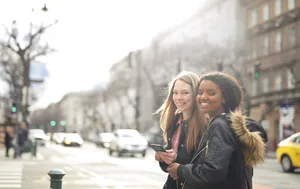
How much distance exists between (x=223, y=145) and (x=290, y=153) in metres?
18.7

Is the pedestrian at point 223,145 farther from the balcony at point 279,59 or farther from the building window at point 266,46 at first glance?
the building window at point 266,46

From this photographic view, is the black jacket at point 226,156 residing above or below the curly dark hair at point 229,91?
below

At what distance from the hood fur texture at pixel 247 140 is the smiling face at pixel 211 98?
0.16 meters

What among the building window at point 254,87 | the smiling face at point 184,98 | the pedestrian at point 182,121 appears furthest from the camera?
the building window at point 254,87

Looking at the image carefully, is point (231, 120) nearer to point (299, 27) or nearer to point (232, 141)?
point (232, 141)

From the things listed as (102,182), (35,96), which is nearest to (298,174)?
(102,182)

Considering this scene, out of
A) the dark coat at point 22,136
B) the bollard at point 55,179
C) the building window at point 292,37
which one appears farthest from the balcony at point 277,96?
the bollard at point 55,179

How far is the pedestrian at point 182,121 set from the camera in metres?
4.64

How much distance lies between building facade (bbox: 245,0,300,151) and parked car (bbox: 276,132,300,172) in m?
18.0

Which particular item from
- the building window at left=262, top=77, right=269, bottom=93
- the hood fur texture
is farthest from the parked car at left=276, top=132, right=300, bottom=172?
the building window at left=262, top=77, right=269, bottom=93

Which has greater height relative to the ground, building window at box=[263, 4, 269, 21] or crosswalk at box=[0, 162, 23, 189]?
building window at box=[263, 4, 269, 21]

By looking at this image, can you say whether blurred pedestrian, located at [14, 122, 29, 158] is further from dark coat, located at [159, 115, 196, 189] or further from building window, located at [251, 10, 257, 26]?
dark coat, located at [159, 115, 196, 189]

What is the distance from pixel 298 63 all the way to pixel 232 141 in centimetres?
4024

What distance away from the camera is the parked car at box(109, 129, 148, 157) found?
3712 cm
